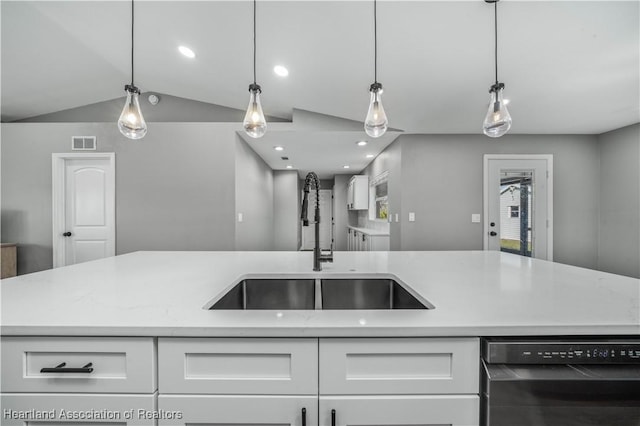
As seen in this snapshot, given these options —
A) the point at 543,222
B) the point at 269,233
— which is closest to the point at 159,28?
the point at 269,233

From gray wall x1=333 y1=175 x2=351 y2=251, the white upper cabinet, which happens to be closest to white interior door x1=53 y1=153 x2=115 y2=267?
the white upper cabinet

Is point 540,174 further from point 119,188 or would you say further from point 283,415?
point 119,188

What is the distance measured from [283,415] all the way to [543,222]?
181 inches

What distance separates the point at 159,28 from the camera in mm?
2354

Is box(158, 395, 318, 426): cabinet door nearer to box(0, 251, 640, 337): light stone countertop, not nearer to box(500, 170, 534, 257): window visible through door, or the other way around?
box(0, 251, 640, 337): light stone countertop

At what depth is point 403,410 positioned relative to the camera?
73 cm

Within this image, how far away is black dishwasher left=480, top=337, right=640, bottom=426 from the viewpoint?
692 mm

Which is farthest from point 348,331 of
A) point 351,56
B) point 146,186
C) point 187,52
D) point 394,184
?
point 146,186

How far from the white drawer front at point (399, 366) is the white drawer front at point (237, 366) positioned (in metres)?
0.05

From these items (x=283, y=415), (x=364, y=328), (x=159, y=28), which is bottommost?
(x=283, y=415)

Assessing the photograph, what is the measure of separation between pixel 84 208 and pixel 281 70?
3.42 meters

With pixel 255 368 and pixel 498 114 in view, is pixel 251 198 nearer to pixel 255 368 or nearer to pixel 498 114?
pixel 498 114

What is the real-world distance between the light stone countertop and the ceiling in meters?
1.63

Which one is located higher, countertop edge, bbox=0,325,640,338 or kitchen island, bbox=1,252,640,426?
countertop edge, bbox=0,325,640,338
